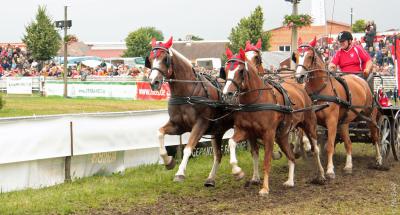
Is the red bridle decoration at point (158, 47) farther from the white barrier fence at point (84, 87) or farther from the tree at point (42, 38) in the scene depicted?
the tree at point (42, 38)

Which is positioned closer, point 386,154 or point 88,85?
point 386,154

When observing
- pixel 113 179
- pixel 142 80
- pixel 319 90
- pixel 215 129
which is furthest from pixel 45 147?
pixel 142 80

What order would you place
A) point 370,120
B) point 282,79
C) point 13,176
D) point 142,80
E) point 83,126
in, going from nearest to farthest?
point 13,176 → point 83,126 → point 282,79 → point 370,120 → point 142,80

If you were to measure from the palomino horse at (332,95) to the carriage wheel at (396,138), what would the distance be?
96 cm

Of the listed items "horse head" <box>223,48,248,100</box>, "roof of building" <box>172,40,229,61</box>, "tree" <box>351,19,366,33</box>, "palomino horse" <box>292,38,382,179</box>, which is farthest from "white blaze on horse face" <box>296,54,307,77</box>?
"roof of building" <box>172,40,229,61</box>

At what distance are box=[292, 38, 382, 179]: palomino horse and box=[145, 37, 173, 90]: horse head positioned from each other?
227 cm

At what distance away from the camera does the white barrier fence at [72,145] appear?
9.11 m

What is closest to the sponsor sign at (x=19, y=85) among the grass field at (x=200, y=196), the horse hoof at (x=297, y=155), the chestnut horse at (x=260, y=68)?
the chestnut horse at (x=260, y=68)

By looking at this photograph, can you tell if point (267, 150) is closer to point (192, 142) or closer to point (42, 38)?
point (192, 142)

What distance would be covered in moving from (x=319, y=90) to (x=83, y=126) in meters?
4.02

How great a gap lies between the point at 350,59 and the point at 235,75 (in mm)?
4488

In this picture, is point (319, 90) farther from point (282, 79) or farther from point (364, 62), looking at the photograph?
point (364, 62)

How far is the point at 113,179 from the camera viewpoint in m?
10.3

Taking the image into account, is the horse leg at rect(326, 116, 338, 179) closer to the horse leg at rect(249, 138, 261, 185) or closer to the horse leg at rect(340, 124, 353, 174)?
the horse leg at rect(340, 124, 353, 174)
